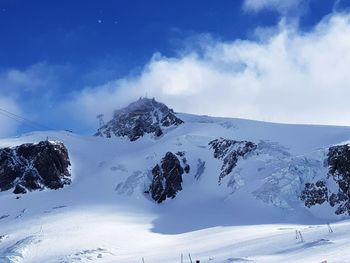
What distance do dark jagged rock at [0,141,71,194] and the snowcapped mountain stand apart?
26cm

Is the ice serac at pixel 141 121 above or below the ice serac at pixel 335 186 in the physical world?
above

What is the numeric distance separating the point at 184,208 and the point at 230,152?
17.8 m

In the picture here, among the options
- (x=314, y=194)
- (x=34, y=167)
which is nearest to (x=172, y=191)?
(x=314, y=194)

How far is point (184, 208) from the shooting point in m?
90.7

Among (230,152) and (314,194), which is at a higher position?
(230,152)

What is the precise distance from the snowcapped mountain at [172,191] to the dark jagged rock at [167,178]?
22 centimetres

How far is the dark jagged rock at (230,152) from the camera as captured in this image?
322 ft

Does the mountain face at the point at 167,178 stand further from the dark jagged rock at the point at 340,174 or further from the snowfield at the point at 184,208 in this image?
the dark jagged rock at the point at 340,174

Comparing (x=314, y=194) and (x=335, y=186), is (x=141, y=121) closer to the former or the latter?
(x=314, y=194)

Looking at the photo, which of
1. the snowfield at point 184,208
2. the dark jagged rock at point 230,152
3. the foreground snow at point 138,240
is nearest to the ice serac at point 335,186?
the snowfield at point 184,208

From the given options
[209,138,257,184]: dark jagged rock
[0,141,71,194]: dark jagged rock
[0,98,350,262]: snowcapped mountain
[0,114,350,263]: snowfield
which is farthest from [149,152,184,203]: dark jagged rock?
[0,141,71,194]: dark jagged rock

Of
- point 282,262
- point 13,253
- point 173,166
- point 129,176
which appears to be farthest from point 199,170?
point 282,262

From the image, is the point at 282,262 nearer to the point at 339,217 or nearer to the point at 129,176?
the point at 339,217

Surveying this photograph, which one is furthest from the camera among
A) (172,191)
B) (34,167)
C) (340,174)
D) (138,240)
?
(34,167)
